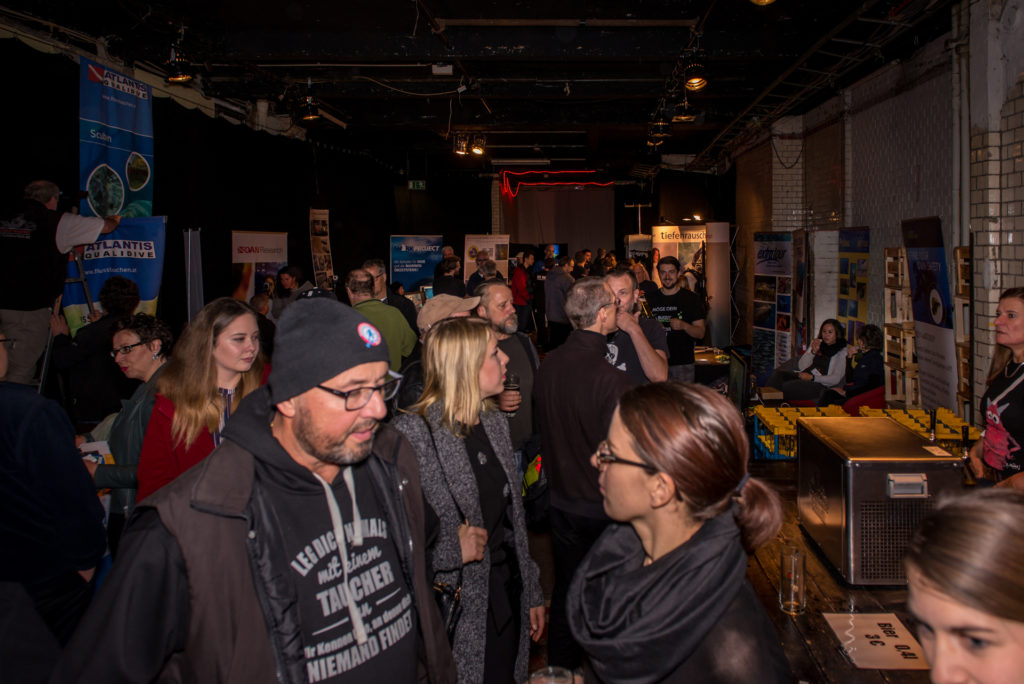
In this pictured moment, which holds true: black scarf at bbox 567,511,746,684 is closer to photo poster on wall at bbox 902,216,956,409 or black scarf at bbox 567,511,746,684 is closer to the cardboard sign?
the cardboard sign

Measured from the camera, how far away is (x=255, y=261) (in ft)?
28.8

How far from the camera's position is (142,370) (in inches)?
114

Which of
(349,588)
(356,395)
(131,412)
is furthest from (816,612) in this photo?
(131,412)

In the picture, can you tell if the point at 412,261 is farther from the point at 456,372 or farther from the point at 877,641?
the point at 877,641

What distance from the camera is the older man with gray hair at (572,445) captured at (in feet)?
8.90

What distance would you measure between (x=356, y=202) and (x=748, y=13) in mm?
8862

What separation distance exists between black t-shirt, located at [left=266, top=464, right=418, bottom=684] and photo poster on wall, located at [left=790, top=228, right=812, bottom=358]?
27.9 feet

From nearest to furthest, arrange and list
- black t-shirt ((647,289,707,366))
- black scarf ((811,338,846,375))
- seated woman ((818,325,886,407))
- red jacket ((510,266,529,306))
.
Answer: black t-shirt ((647,289,707,366)), seated woman ((818,325,886,407)), black scarf ((811,338,846,375)), red jacket ((510,266,529,306))

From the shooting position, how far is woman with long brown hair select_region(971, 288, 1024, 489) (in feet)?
9.42

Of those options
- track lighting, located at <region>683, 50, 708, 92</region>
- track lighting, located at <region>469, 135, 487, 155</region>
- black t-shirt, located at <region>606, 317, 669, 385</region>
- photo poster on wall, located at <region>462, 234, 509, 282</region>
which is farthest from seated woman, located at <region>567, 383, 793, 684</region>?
photo poster on wall, located at <region>462, 234, 509, 282</region>

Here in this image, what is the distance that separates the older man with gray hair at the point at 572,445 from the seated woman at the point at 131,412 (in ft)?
5.01

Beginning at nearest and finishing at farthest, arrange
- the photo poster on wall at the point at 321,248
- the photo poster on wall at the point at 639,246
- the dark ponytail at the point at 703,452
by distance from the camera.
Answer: the dark ponytail at the point at 703,452 < the photo poster on wall at the point at 321,248 < the photo poster on wall at the point at 639,246

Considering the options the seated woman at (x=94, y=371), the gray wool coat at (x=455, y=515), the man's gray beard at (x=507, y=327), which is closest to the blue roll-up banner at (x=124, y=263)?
the seated woman at (x=94, y=371)

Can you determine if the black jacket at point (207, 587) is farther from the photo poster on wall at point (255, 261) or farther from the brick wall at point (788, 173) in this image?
the brick wall at point (788, 173)
